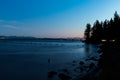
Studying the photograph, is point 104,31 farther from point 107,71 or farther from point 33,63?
point 107,71

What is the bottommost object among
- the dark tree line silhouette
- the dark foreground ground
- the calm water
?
the calm water

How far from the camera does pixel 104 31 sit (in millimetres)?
116250

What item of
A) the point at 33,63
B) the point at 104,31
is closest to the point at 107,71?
the point at 33,63

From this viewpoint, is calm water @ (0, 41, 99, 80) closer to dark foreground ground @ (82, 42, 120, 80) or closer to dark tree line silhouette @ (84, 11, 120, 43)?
dark foreground ground @ (82, 42, 120, 80)

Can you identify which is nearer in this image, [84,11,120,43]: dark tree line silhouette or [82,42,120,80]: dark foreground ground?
[82,42,120,80]: dark foreground ground

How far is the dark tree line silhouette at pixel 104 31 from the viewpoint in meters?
88.2

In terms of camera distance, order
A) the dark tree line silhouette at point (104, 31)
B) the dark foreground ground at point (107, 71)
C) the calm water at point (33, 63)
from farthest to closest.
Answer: the dark tree line silhouette at point (104, 31), the calm water at point (33, 63), the dark foreground ground at point (107, 71)

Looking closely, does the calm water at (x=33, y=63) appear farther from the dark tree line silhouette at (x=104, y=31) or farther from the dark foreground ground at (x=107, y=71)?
the dark tree line silhouette at (x=104, y=31)

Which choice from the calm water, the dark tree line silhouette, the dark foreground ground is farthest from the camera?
the dark tree line silhouette

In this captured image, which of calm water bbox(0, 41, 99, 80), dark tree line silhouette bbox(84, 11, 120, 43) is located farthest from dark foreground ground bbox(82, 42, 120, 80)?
dark tree line silhouette bbox(84, 11, 120, 43)

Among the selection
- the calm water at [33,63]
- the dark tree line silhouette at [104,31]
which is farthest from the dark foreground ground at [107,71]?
the dark tree line silhouette at [104,31]

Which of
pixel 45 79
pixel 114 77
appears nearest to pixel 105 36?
pixel 45 79

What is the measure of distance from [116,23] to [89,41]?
6441 centimetres

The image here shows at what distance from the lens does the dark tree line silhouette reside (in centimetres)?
8820
